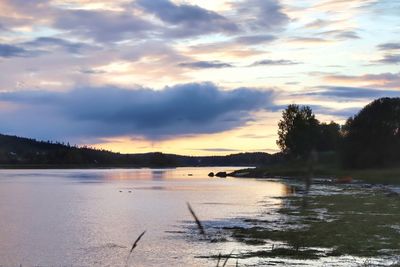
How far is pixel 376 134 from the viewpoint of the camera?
127125 millimetres

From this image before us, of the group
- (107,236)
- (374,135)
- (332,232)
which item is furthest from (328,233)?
(374,135)

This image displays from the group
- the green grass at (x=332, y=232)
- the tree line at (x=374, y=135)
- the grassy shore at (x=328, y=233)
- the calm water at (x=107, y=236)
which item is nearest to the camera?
the calm water at (x=107, y=236)

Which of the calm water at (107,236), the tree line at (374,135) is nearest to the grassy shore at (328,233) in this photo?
the calm water at (107,236)

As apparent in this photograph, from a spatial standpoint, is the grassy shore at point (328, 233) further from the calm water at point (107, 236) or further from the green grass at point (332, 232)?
the calm water at point (107, 236)

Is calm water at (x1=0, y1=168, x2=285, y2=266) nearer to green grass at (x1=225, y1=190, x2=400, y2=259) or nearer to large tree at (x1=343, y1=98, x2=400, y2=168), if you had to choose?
green grass at (x1=225, y1=190, x2=400, y2=259)

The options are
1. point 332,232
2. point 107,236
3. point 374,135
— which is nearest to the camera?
point 332,232

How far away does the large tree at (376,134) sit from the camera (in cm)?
11688

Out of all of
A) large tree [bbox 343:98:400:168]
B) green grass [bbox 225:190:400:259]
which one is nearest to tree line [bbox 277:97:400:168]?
large tree [bbox 343:98:400:168]

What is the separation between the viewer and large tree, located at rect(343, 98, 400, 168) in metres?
117

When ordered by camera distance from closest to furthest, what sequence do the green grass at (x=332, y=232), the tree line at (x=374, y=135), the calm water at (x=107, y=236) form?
the calm water at (x=107, y=236) < the green grass at (x=332, y=232) < the tree line at (x=374, y=135)

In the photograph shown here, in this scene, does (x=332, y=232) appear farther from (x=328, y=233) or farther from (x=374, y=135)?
(x=374, y=135)

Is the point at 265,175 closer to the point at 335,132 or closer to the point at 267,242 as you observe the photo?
the point at 335,132

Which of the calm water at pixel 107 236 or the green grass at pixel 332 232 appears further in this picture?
the green grass at pixel 332 232

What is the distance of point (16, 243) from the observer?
3098cm
